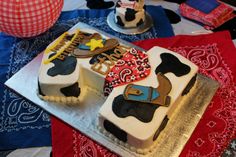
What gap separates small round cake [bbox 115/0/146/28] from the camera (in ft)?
3.90

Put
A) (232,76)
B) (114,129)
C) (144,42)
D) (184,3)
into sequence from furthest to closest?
(184,3), (144,42), (232,76), (114,129)

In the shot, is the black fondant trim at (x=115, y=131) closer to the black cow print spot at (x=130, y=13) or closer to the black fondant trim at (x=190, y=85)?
the black fondant trim at (x=190, y=85)

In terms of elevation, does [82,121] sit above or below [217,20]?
below

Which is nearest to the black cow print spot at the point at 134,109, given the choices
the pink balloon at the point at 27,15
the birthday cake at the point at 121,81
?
the birthday cake at the point at 121,81

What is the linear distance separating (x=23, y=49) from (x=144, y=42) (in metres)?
0.41

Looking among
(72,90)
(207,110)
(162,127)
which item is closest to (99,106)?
(72,90)

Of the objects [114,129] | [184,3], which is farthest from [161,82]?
[184,3]

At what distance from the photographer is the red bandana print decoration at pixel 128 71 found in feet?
3.07

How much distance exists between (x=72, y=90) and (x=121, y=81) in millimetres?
144

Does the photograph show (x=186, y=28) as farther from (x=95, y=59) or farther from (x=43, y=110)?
(x=43, y=110)

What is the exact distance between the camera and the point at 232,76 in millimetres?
1093

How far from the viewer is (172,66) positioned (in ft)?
3.18

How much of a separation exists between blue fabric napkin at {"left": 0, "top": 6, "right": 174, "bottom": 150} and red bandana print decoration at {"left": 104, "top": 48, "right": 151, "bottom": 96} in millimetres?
211

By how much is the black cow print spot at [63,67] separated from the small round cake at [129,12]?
0.30 metres
